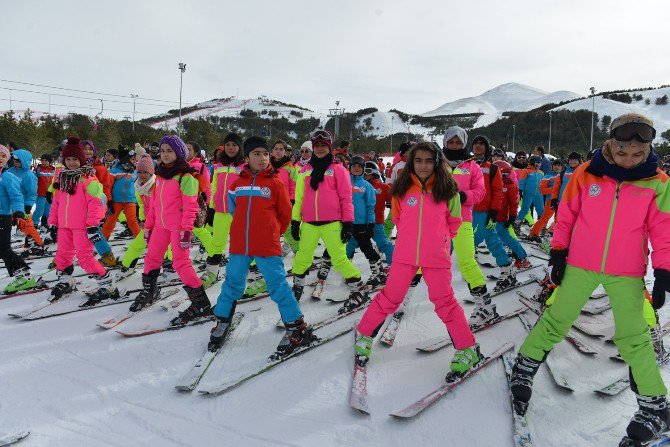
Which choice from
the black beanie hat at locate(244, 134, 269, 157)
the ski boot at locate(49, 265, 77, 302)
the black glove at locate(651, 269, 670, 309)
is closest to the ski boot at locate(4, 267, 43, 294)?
the ski boot at locate(49, 265, 77, 302)

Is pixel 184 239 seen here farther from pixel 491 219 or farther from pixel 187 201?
pixel 491 219

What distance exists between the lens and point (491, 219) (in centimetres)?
495

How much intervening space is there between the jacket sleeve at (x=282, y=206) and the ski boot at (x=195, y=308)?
1263mm

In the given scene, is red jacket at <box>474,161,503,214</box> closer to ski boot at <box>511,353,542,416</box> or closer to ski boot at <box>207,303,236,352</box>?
ski boot at <box>511,353,542,416</box>

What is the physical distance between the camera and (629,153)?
8.00ft

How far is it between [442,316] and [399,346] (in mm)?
730

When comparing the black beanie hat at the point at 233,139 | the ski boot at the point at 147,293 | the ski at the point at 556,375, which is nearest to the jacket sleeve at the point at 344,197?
the black beanie hat at the point at 233,139

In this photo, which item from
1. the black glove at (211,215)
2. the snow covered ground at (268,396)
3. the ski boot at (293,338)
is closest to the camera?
the snow covered ground at (268,396)

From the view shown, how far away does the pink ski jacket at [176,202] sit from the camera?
4211mm

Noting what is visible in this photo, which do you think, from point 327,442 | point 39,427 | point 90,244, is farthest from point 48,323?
point 327,442

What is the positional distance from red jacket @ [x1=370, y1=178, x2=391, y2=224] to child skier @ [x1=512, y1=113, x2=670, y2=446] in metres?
3.47

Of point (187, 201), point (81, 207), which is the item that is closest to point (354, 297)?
point (187, 201)

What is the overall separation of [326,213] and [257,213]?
1.03 meters

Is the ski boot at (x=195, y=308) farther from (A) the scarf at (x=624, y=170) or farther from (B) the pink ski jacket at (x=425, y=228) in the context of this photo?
(A) the scarf at (x=624, y=170)
